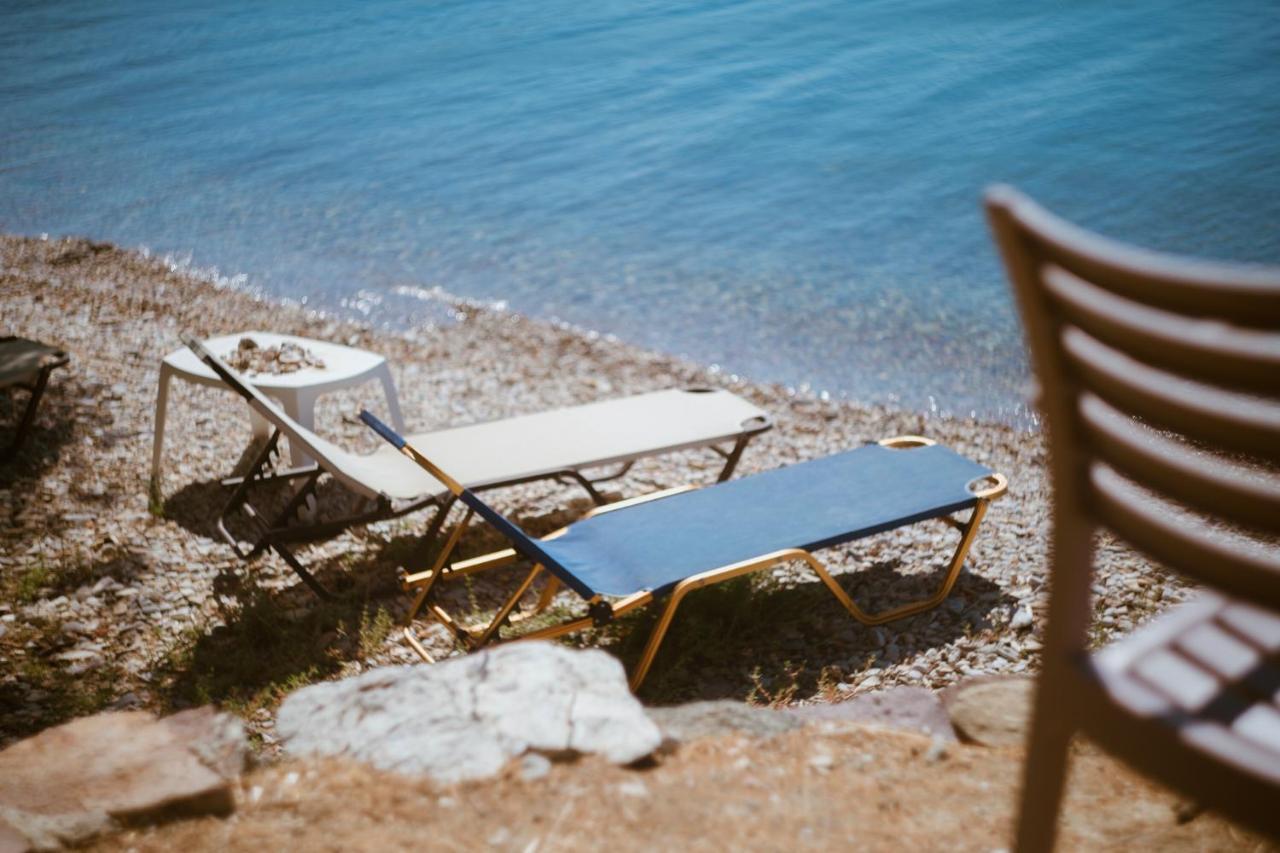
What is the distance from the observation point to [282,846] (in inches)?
78.9

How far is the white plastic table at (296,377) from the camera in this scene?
181 inches

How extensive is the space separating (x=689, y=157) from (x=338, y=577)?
9.74 meters

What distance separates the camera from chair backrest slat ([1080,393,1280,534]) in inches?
40.9

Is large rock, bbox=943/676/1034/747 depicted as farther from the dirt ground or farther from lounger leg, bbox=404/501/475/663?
lounger leg, bbox=404/501/475/663

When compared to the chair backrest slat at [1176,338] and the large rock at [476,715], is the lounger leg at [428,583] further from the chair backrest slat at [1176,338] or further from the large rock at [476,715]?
the chair backrest slat at [1176,338]

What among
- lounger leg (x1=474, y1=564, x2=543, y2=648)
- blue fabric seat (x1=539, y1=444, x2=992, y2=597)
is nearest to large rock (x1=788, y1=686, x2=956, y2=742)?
blue fabric seat (x1=539, y1=444, x2=992, y2=597)

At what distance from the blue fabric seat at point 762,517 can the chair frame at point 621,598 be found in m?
0.06

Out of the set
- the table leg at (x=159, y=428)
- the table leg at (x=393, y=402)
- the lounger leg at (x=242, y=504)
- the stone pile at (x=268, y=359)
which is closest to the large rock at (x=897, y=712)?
the lounger leg at (x=242, y=504)

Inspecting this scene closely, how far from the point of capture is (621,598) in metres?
3.38

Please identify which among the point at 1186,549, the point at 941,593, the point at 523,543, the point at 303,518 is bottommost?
the point at 941,593

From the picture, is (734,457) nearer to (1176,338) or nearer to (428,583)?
(428,583)

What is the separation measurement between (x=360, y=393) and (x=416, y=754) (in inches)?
181

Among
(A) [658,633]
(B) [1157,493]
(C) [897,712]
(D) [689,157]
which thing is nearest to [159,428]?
(A) [658,633]

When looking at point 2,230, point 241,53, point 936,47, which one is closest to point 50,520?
point 2,230
